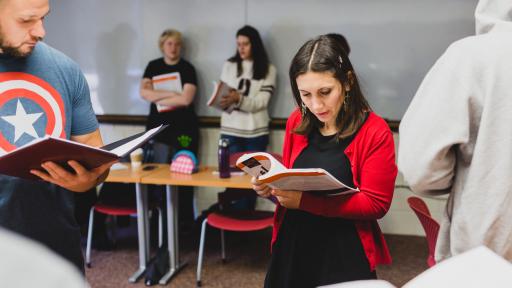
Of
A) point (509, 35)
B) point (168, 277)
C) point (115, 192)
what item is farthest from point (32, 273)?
point (115, 192)

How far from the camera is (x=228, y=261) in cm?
350

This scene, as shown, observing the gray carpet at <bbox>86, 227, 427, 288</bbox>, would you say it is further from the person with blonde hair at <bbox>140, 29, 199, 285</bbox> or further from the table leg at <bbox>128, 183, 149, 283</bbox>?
the person with blonde hair at <bbox>140, 29, 199, 285</bbox>

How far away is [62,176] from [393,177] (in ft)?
3.18

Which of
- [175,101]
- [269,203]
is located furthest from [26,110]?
[269,203]

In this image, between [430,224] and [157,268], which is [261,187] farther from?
[157,268]

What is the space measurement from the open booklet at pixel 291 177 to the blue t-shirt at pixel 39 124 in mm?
565

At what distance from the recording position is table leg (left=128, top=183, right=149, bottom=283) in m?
3.21

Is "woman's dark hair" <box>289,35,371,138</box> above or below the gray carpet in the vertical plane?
above

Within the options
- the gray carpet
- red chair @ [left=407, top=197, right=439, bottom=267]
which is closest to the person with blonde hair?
the gray carpet

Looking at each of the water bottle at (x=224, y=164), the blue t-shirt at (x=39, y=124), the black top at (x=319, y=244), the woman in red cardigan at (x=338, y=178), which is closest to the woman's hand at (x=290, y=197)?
the woman in red cardigan at (x=338, y=178)

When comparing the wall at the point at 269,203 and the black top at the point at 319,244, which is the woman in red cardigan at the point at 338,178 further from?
the wall at the point at 269,203

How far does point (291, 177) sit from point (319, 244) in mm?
311

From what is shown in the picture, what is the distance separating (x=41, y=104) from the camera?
1336 mm

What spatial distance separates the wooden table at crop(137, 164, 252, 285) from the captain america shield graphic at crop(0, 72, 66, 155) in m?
1.64
